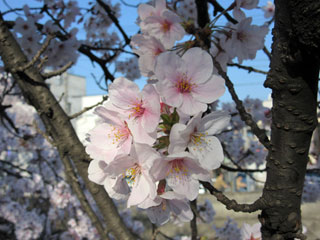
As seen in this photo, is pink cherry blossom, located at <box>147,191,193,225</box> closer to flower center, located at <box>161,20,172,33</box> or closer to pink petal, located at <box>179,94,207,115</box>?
pink petal, located at <box>179,94,207,115</box>

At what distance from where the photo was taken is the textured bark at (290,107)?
1.69ft

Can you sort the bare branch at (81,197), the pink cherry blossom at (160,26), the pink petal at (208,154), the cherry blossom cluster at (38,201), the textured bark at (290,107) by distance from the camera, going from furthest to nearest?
the cherry blossom cluster at (38,201)
the bare branch at (81,197)
the pink cherry blossom at (160,26)
the pink petal at (208,154)
the textured bark at (290,107)

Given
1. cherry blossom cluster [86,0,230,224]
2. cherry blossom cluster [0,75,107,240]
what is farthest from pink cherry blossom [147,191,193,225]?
cherry blossom cluster [0,75,107,240]

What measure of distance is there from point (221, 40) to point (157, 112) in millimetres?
689

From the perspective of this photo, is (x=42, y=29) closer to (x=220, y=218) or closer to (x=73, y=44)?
(x=73, y=44)

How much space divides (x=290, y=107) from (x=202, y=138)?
206mm

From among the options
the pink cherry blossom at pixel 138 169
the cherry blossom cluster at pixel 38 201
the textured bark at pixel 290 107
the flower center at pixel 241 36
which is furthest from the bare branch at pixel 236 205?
the cherry blossom cluster at pixel 38 201

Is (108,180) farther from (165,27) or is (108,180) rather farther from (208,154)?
(165,27)

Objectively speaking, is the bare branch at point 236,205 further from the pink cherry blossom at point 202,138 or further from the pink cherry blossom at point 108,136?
the pink cherry blossom at point 108,136

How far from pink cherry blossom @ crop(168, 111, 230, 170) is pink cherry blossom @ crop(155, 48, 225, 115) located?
0.04m

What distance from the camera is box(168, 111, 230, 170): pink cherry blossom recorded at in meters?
0.58

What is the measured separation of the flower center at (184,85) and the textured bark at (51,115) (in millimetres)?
786

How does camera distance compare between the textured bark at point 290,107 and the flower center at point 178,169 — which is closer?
the textured bark at point 290,107

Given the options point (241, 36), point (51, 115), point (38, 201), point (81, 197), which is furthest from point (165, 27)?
point (38, 201)
